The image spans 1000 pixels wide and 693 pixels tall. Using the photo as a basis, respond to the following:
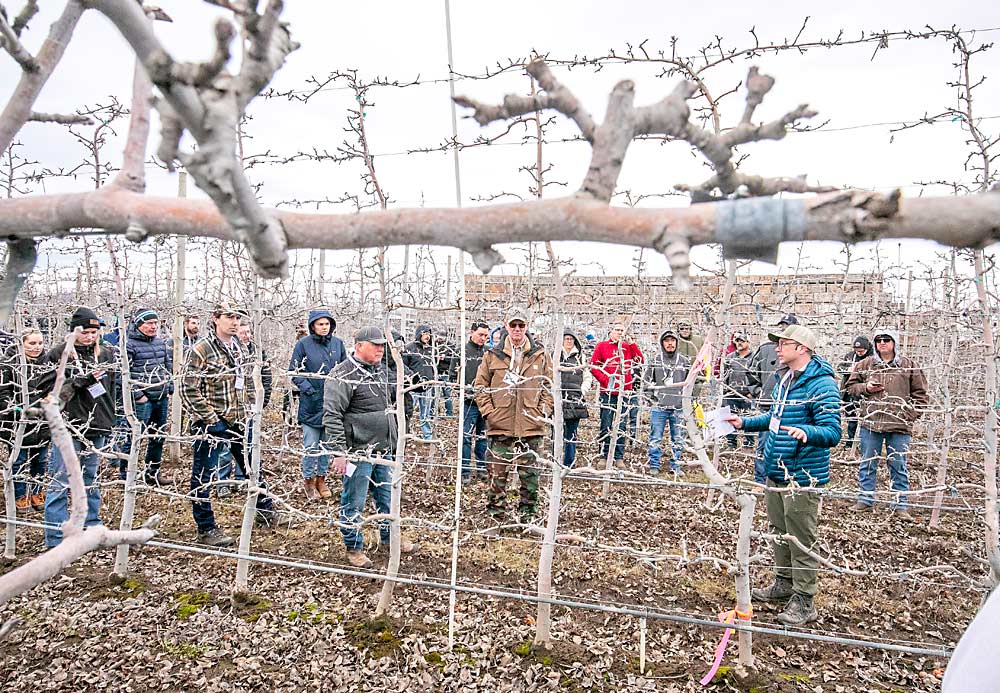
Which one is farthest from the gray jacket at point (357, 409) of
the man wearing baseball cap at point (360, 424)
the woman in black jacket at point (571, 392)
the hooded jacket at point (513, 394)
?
the woman in black jacket at point (571, 392)

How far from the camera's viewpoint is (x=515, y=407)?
537 centimetres

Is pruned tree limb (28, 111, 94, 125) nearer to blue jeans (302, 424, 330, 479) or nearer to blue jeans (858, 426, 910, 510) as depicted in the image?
blue jeans (302, 424, 330, 479)

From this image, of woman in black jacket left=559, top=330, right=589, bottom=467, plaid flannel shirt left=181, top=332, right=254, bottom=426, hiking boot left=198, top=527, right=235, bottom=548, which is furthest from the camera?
woman in black jacket left=559, top=330, right=589, bottom=467

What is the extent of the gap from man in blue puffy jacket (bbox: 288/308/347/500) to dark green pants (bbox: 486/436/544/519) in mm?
1515

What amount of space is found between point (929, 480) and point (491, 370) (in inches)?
211

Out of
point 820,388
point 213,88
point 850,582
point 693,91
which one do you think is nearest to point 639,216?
point 693,91

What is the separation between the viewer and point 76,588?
4109 mm

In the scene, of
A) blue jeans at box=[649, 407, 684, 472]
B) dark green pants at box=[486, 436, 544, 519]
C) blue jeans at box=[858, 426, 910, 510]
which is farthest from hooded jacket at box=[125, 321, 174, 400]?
blue jeans at box=[858, 426, 910, 510]

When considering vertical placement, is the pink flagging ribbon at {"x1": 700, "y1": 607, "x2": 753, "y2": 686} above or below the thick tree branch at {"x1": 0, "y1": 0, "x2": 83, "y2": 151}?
below

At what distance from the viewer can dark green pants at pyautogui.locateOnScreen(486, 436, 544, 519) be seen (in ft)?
17.5

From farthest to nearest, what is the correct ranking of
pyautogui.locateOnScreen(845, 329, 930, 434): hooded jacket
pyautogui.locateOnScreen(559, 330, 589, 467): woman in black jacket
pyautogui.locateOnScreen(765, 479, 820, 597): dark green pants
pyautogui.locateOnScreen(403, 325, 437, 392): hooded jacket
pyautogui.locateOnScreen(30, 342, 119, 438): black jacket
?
1. pyautogui.locateOnScreen(403, 325, 437, 392): hooded jacket
2. pyautogui.locateOnScreen(559, 330, 589, 467): woman in black jacket
3. pyautogui.locateOnScreen(845, 329, 930, 434): hooded jacket
4. pyautogui.locateOnScreen(30, 342, 119, 438): black jacket
5. pyautogui.locateOnScreen(765, 479, 820, 597): dark green pants

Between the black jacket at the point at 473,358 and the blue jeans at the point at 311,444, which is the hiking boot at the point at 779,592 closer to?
the black jacket at the point at 473,358

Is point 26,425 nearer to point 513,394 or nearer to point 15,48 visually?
point 513,394

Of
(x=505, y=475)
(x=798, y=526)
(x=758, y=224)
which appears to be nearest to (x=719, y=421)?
(x=798, y=526)
